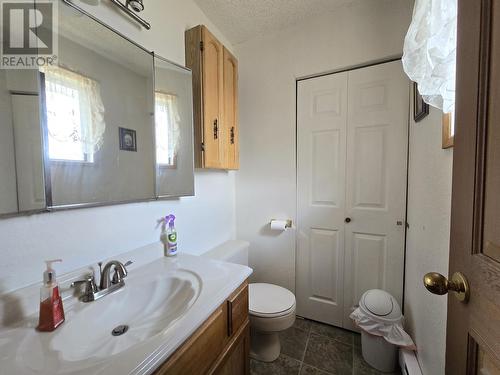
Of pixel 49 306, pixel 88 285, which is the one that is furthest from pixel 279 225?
pixel 49 306

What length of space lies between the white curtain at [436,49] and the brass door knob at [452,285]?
0.55 m

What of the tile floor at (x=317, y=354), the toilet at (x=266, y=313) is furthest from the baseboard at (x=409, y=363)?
the toilet at (x=266, y=313)

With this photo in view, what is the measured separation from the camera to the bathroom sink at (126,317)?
638 millimetres

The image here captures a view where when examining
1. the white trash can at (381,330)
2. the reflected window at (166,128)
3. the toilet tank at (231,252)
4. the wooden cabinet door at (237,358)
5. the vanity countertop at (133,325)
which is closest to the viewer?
the vanity countertop at (133,325)

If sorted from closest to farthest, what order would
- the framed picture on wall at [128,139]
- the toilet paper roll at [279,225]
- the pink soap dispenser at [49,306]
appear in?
1. the pink soap dispenser at [49,306]
2. the framed picture on wall at [128,139]
3. the toilet paper roll at [279,225]

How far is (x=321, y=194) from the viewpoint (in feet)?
5.44

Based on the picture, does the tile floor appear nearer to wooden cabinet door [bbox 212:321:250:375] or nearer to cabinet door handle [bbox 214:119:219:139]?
wooden cabinet door [bbox 212:321:250:375]

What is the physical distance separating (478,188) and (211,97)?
1.34 metres

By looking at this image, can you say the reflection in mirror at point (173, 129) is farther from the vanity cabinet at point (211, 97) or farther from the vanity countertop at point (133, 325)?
the vanity countertop at point (133, 325)

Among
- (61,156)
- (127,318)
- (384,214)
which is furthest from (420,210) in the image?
(61,156)

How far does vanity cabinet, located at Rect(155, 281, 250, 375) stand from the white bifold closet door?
0.89 m

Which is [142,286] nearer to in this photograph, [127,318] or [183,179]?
[127,318]

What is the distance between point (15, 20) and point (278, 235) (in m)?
1.78

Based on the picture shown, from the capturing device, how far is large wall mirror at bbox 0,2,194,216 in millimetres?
665
